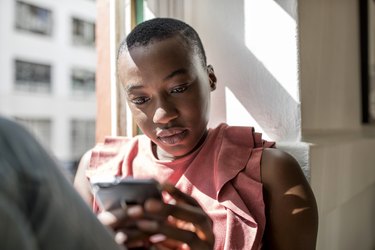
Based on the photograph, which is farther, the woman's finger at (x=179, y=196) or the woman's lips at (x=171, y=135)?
the woman's lips at (x=171, y=135)

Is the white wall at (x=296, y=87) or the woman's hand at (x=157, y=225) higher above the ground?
the white wall at (x=296, y=87)

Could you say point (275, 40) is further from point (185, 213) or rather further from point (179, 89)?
point (185, 213)

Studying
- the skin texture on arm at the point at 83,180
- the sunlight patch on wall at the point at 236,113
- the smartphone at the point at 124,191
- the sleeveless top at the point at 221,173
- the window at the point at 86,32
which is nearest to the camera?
the smartphone at the point at 124,191

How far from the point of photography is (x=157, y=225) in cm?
60

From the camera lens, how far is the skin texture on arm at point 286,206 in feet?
2.80

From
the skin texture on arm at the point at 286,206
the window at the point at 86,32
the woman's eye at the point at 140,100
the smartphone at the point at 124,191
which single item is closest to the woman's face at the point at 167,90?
the woman's eye at the point at 140,100

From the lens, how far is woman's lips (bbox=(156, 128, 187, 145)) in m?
0.90

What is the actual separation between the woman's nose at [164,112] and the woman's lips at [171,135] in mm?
24

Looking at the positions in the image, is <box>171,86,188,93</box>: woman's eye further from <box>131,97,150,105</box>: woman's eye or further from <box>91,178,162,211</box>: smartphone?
<box>91,178,162,211</box>: smartphone

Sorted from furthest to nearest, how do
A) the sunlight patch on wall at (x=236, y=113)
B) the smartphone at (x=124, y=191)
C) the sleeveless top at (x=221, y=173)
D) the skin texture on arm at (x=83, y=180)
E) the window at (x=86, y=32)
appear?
the window at (x=86, y=32) < the sunlight patch on wall at (x=236, y=113) < the skin texture on arm at (x=83, y=180) < the sleeveless top at (x=221, y=173) < the smartphone at (x=124, y=191)

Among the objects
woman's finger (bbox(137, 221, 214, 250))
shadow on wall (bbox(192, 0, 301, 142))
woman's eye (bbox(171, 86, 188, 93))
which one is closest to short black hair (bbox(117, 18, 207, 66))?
woman's eye (bbox(171, 86, 188, 93))

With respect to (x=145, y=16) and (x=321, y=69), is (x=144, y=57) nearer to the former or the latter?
(x=145, y=16)

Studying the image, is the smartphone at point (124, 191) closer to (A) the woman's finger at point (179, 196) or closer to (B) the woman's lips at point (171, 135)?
(A) the woman's finger at point (179, 196)

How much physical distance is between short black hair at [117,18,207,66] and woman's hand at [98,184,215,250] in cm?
39
